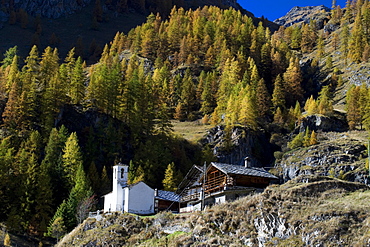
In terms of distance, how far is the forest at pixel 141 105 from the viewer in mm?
69562

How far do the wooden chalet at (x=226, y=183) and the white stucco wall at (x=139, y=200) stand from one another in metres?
5.69

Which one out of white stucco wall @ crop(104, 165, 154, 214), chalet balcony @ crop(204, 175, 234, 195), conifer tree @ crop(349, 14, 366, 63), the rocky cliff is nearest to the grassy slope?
the rocky cliff

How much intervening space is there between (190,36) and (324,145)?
Result: 67630mm

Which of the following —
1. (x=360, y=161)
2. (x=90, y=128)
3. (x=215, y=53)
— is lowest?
(x=360, y=161)

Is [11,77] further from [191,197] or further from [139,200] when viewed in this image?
[191,197]

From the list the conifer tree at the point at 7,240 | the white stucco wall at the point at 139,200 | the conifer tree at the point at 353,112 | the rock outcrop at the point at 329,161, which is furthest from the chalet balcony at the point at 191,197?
the conifer tree at the point at 353,112

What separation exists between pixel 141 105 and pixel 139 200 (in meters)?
32.3

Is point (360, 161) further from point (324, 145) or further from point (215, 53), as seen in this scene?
point (215, 53)

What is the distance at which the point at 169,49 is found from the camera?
467 feet

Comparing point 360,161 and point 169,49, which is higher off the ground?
point 169,49

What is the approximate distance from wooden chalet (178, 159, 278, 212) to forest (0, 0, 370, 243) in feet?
50.5

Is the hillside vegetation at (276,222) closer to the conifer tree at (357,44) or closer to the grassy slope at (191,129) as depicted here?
the grassy slope at (191,129)

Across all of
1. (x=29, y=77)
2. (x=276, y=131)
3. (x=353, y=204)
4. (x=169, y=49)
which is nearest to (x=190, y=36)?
(x=169, y=49)

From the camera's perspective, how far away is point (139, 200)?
6144cm
